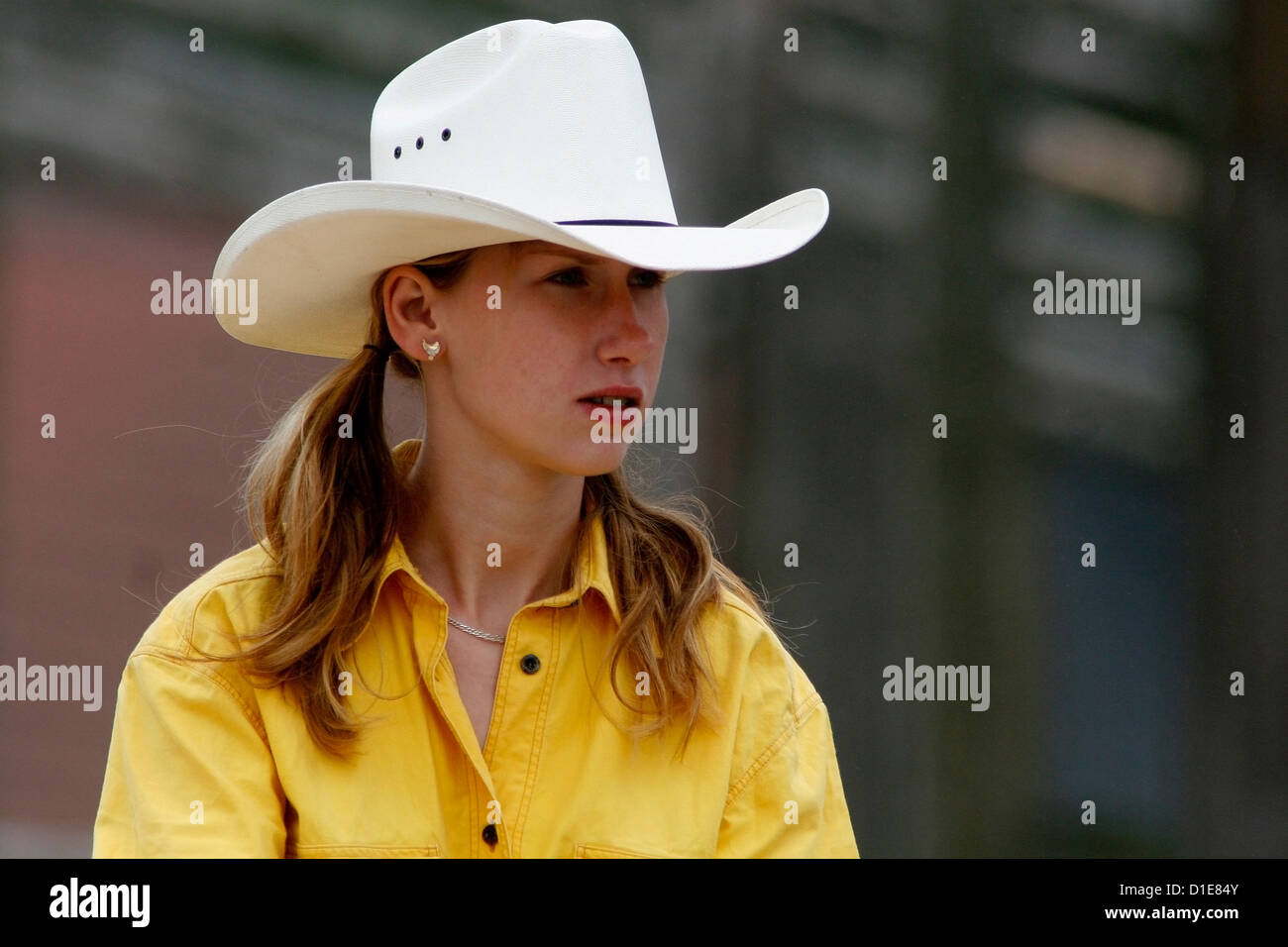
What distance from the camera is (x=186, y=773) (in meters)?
2.12

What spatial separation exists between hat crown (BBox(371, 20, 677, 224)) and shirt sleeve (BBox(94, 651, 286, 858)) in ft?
2.61

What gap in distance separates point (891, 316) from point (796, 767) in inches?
111

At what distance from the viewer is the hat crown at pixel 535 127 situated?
2262 mm

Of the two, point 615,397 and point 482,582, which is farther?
point 482,582

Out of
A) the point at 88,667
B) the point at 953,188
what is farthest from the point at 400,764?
the point at 953,188

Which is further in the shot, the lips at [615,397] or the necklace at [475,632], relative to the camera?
the necklace at [475,632]

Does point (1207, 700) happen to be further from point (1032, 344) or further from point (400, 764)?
point (400, 764)

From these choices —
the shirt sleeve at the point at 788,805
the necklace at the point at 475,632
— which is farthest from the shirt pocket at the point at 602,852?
the necklace at the point at 475,632

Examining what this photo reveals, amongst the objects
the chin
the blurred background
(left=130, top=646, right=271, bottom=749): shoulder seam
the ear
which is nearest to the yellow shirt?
(left=130, top=646, right=271, bottom=749): shoulder seam

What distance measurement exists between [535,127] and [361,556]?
68 cm

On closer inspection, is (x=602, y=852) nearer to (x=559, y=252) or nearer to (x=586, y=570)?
(x=586, y=570)

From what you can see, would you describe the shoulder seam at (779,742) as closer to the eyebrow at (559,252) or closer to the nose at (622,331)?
the nose at (622,331)

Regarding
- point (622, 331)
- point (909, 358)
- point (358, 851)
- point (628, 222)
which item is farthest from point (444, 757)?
point (909, 358)

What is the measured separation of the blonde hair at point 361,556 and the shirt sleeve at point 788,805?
0.12 m
